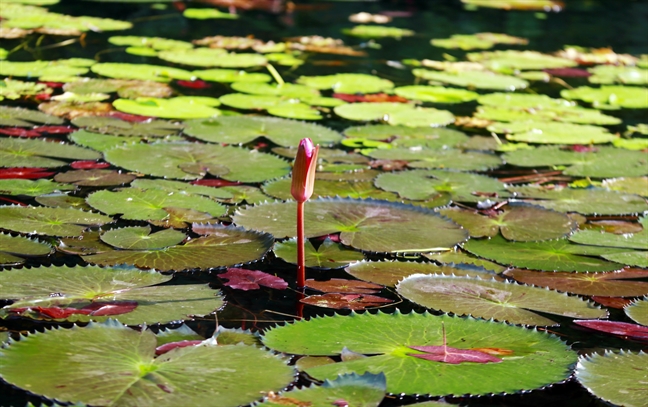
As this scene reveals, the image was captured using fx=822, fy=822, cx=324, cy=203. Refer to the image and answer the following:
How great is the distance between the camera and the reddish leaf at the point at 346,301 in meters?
1.55

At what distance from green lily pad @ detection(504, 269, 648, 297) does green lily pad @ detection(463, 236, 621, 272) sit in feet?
0.06

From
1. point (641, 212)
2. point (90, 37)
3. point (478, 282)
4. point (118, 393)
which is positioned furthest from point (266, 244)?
point (90, 37)

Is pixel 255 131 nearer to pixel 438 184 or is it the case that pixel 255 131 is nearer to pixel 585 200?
pixel 438 184

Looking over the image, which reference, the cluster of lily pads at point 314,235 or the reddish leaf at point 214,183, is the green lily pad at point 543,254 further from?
the reddish leaf at point 214,183

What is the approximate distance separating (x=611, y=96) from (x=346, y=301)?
291 centimetres

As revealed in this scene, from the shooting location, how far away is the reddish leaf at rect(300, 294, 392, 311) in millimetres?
1552

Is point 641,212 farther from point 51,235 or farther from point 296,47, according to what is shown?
point 296,47

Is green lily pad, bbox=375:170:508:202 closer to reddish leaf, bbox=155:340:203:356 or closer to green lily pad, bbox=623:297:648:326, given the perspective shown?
green lily pad, bbox=623:297:648:326

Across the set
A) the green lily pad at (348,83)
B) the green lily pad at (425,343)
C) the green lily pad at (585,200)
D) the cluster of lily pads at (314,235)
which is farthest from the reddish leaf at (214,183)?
the green lily pad at (348,83)

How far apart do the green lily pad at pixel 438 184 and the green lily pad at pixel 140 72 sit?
159 cm

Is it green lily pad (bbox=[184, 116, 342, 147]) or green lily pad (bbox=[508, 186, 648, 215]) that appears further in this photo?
green lily pad (bbox=[184, 116, 342, 147])

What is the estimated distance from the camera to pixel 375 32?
18.2ft

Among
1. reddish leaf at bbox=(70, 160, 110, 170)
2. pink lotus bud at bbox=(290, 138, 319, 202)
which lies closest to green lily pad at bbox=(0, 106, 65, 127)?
reddish leaf at bbox=(70, 160, 110, 170)

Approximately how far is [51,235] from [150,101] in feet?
4.84
